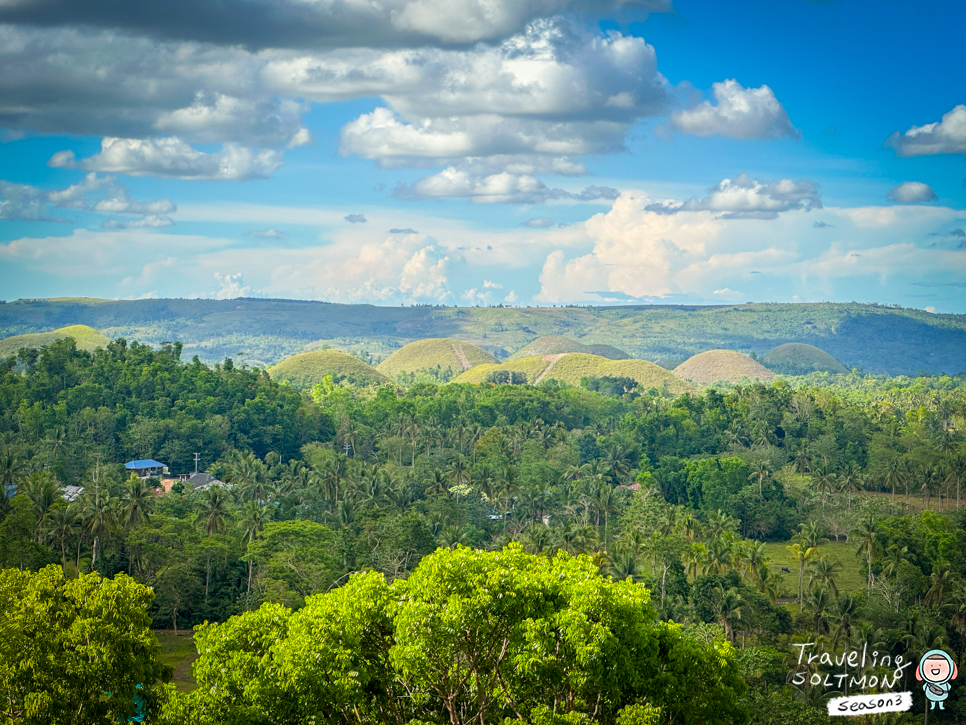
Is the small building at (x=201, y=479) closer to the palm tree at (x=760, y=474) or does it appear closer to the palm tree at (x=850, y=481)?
the palm tree at (x=760, y=474)

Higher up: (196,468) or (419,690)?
(419,690)

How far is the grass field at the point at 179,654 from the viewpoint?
1845 inches

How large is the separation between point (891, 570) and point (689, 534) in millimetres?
15245

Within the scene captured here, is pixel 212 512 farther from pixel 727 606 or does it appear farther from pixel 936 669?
pixel 936 669

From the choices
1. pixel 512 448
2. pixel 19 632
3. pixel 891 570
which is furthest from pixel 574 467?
pixel 19 632

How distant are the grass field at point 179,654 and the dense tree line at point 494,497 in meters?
1.76

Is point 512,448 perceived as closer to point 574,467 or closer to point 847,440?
point 574,467

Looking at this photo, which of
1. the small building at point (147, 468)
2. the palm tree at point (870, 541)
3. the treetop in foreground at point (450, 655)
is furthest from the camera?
the small building at point (147, 468)

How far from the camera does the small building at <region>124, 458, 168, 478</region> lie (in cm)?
9517

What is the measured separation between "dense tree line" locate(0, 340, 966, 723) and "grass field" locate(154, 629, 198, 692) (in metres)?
1.76

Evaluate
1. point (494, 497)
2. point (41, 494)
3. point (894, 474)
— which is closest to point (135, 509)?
point (41, 494)

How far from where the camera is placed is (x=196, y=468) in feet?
313

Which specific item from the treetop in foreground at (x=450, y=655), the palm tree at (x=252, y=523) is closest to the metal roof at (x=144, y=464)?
the palm tree at (x=252, y=523)

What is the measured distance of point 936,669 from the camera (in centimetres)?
4156
